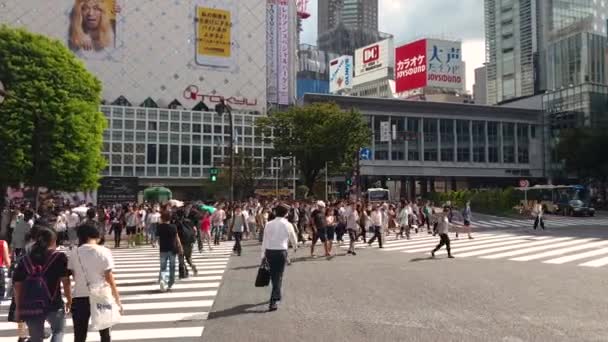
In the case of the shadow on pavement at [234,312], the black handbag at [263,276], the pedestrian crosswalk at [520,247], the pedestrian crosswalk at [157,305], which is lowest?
the pedestrian crosswalk at [520,247]

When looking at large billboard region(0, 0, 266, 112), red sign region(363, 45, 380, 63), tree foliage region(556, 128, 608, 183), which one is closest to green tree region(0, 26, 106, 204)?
large billboard region(0, 0, 266, 112)

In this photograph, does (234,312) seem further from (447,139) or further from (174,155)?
(447,139)

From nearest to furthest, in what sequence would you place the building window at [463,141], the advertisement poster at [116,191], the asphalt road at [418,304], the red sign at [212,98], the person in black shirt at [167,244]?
the asphalt road at [418,304]
the person in black shirt at [167,244]
the advertisement poster at [116,191]
the red sign at [212,98]
the building window at [463,141]

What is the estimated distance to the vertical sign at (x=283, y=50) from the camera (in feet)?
237

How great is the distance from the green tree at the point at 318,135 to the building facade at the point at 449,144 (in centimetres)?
2547

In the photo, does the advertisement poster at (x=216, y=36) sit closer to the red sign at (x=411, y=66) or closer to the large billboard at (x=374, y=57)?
the red sign at (x=411, y=66)

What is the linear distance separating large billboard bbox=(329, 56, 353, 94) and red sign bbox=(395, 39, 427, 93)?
2236 centimetres

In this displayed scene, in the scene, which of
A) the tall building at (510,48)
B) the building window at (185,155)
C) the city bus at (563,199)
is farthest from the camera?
the tall building at (510,48)

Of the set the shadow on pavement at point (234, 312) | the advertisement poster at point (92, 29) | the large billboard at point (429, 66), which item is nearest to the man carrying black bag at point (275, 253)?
the shadow on pavement at point (234, 312)

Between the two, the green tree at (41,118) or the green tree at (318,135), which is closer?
the green tree at (41,118)

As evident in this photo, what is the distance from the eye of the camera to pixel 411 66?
7262 cm

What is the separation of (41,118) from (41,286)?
24.9 metres

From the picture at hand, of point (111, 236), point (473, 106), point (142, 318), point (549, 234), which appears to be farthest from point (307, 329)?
point (473, 106)

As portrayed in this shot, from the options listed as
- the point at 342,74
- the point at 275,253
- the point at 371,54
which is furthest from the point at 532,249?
the point at 371,54
